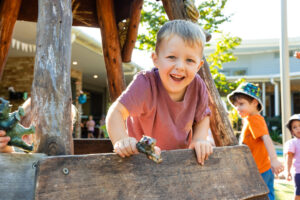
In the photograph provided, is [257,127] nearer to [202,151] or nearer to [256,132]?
[256,132]

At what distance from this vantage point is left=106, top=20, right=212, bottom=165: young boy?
6.00 feet

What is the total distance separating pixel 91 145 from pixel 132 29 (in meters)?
1.36

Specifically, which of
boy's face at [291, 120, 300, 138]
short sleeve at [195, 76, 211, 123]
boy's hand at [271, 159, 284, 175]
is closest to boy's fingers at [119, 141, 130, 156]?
short sleeve at [195, 76, 211, 123]

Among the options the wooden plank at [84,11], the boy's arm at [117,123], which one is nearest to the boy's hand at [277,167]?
the boy's arm at [117,123]

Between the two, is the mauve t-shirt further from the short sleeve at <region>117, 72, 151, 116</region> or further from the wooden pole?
the wooden pole

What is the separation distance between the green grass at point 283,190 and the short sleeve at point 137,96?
3485 mm

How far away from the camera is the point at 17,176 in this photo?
1332 millimetres

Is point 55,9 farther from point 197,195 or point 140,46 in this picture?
point 140,46

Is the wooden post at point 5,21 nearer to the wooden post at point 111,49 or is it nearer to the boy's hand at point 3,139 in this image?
the wooden post at point 111,49

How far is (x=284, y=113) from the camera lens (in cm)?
681

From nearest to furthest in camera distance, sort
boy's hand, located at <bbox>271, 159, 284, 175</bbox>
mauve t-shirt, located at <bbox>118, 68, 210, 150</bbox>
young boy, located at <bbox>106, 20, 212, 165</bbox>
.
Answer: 1. young boy, located at <bbox>106, 20, 212, 165</bbox>
2. mauve t-shirt, located at <bbox>118, 68, 210, 150</bbox>
3. boy's hand, located at <bbox>271, 159, 284, 175</bbox>

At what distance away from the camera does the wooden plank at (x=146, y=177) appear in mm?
1179

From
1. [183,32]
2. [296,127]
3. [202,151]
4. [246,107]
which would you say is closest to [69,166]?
[202,151]

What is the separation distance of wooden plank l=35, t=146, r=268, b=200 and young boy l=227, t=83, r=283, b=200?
1.49m
